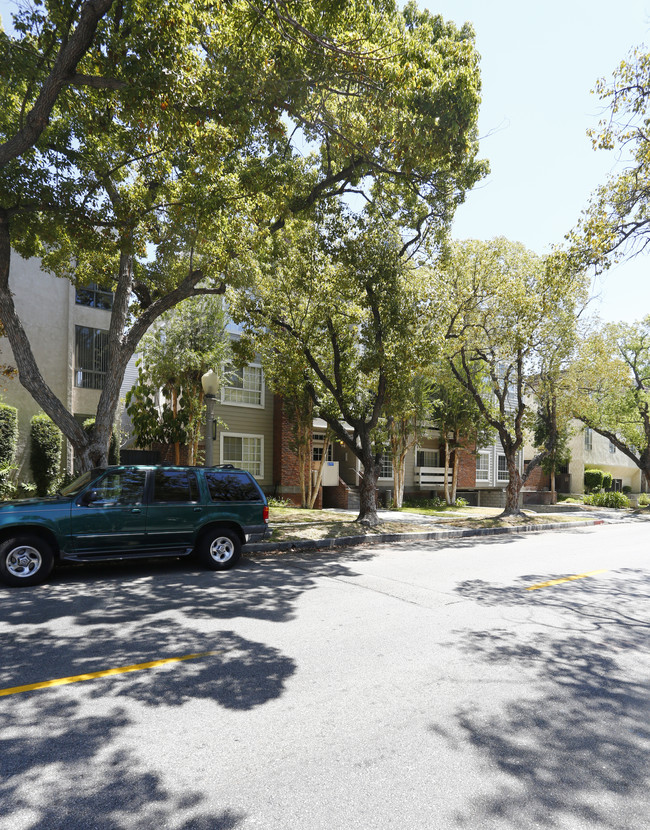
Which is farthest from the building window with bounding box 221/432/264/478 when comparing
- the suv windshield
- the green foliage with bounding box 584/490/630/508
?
the green foliage with bounding box 584/490/630/508

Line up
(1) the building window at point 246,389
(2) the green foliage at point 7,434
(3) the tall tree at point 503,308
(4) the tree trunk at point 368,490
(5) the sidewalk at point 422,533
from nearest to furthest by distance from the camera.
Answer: (5) the sidewalk at point 422,533 → (4) the tree trunk at point 368,490 → (2) the green foliage at point 7,434 → (3) the tall tree at point 503,308 → (1) the building window at point 246,389

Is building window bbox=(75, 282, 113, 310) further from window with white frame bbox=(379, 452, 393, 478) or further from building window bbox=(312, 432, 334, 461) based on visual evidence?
window with white frame bbox=(379, 452, 393, 478)

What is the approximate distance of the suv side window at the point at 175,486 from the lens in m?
8.79

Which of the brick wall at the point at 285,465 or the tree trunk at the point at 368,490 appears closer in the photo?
the tree trunk at the point at 368,490

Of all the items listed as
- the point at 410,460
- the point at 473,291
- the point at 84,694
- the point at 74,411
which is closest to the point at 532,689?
the point at 84,694

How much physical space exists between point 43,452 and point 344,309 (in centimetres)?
1110

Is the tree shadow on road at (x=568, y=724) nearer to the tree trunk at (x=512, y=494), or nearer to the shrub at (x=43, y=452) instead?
the tree trunk at (x=512, y=494)

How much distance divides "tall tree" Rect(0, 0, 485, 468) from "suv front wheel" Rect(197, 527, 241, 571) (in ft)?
13.4

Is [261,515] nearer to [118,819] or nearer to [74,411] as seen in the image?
[118,819]

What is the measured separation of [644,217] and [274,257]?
8312 mm

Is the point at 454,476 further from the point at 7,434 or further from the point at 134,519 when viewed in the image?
the point at 134,519

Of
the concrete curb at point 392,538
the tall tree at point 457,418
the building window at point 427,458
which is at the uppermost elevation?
the tall tree at point 457,418

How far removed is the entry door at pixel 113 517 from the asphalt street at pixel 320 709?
61cm

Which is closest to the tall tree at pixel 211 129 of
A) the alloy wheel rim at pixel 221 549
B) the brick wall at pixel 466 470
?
the alloy wheel rim at pixel 221 549
